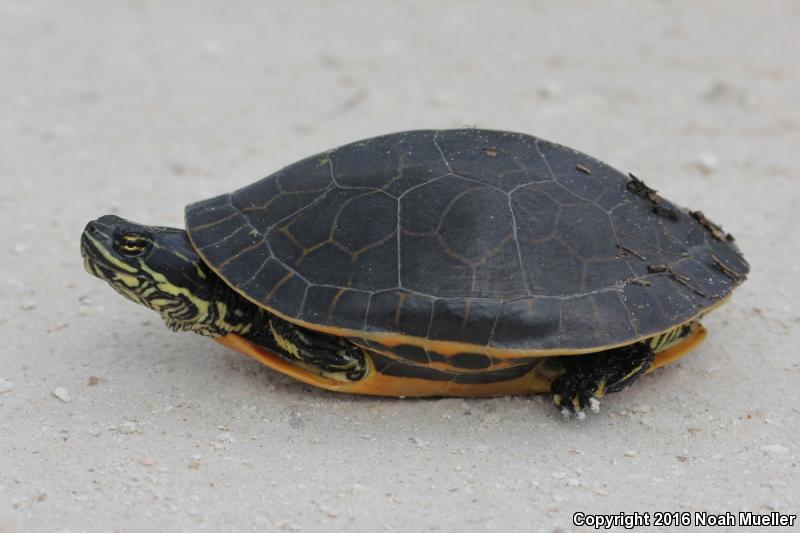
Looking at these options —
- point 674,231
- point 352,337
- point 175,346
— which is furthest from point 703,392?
point 175,346

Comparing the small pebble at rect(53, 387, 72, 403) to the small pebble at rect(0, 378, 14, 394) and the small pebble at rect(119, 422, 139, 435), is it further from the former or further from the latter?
the small pebble at rect(119, 422, 139, 435)

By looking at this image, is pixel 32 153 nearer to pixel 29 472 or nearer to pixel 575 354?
pixel 29 472

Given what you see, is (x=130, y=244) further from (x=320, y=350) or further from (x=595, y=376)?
(x=595, y=376)

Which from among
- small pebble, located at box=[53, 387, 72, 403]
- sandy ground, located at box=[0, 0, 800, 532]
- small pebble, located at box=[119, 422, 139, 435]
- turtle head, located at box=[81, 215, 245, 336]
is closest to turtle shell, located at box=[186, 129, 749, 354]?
turtle head, located at box=[81, 215, 245, 336]

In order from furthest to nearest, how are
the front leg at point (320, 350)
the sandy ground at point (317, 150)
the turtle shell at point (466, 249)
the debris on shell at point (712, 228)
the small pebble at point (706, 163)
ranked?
the small pebble at point (706, 163) → the debris on shell at point (712, 228) → the front leg at point (320, 350) → the turtle shell at point (466, 249) → the sandy ground at point (317, 150)

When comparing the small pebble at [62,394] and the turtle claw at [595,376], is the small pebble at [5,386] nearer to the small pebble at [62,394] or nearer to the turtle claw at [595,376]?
the small pebble at [62,394]
